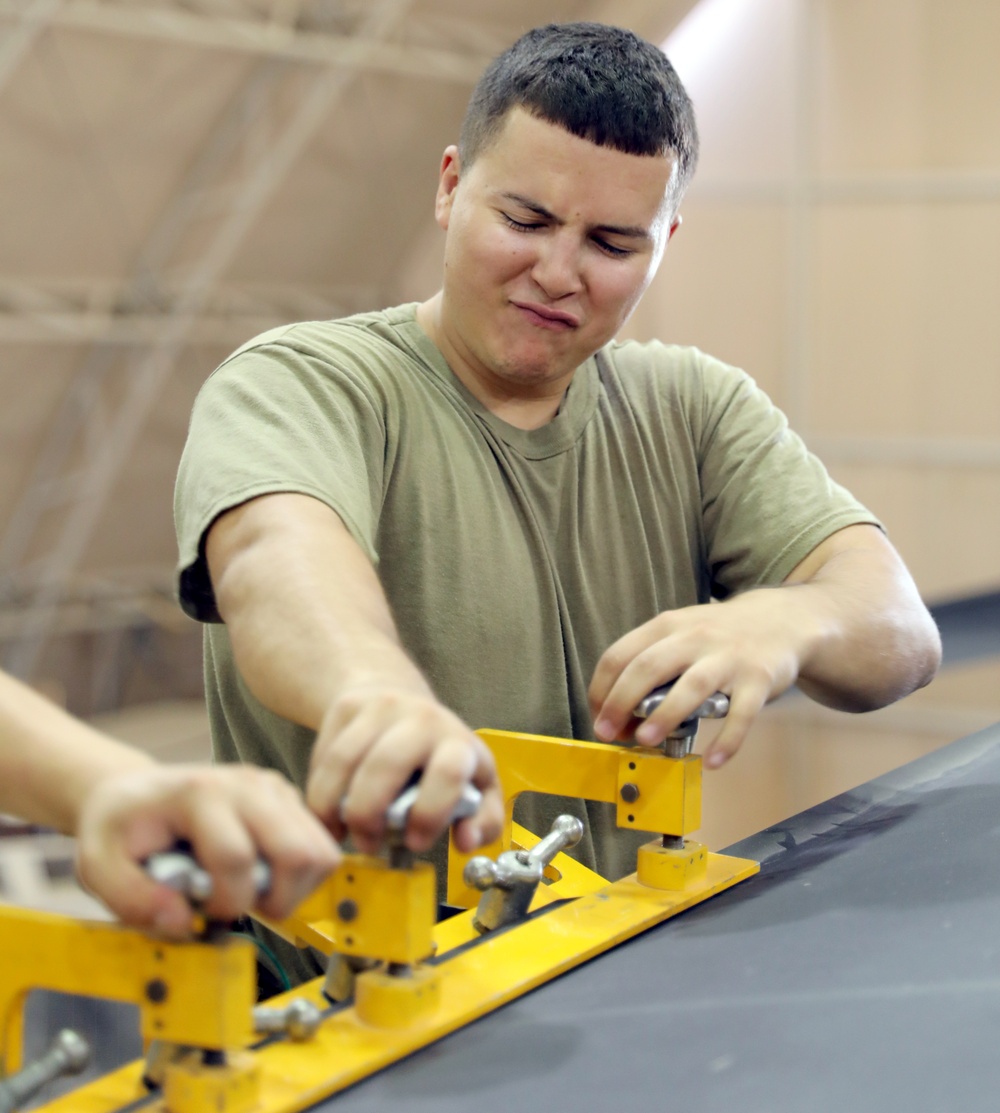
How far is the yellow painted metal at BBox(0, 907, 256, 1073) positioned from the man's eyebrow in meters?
0.84

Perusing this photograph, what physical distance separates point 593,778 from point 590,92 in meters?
0.66

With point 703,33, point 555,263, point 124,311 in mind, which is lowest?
point 555,263

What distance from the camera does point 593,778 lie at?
1.01m

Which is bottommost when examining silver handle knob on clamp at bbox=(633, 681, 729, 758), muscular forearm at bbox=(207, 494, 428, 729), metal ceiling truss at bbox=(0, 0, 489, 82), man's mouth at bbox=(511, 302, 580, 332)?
silver handle knob on clamp at bbox=(633, 681, 729, 758)

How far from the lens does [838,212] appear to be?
6.72m

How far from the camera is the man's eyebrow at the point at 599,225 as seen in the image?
1277 mm

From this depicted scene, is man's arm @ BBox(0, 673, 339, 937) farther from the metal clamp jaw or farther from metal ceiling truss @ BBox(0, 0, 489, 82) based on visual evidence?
metal ceiling truss @ BBox(0, 0, 489, 82)

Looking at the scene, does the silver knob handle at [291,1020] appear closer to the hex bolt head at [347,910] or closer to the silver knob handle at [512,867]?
the hex bolt head at [347,910]

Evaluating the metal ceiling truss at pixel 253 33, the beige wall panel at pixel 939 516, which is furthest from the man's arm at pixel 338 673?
the beige wall panel at pixel 939 516

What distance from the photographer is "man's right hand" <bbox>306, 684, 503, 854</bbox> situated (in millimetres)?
692

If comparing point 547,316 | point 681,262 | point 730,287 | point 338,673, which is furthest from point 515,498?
point 681,262

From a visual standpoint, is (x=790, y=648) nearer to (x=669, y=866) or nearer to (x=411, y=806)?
(x=669, y=866)

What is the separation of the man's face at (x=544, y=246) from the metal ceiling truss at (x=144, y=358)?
4.84m

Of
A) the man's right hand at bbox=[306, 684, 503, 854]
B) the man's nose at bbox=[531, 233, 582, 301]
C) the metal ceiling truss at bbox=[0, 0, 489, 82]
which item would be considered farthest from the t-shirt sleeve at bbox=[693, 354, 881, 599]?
the metal ceiling truss at bbox=[0, 0, 489, 82]
